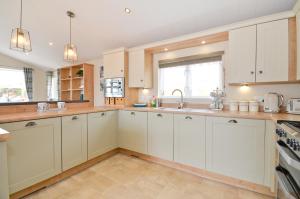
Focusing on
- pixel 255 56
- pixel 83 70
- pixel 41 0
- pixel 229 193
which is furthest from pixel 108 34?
pixel 229 193

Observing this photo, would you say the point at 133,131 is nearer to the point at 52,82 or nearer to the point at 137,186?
the point at 137,186

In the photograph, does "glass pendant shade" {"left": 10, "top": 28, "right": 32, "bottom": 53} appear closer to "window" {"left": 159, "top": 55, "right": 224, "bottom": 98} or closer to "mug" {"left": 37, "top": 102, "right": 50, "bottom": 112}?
"mug" {"left": 37, "top": 102, "right": 50, "bottom": 112}

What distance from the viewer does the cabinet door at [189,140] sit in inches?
79.7

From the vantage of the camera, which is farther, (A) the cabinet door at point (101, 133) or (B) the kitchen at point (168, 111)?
(A) the cabinet door at point (101, 133)

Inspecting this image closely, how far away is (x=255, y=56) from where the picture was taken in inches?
76.0

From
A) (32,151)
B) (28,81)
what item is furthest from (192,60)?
(28,81)

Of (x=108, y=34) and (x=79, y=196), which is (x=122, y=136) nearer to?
(x=79, y=196)

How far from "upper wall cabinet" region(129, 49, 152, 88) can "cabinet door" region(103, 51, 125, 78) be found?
185 millimetres

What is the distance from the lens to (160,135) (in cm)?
237

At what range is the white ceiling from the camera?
1.94 metres

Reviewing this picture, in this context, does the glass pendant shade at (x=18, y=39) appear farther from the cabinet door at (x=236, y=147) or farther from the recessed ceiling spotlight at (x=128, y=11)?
the cabinet door at (x=236, y=147)

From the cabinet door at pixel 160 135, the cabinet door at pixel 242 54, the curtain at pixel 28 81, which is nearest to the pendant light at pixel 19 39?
the cabinet door at pixel 160 135

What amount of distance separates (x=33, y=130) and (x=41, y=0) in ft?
6.95

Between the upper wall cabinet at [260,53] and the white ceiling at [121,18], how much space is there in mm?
246
